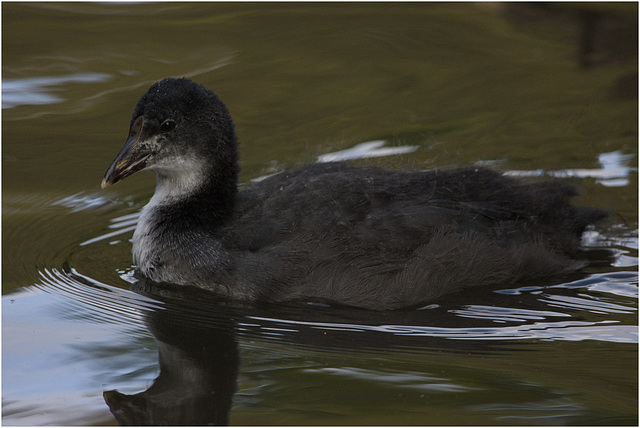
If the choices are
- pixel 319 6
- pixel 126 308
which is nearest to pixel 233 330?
pixel 126 308

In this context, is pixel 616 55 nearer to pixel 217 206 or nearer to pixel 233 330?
pixel 217 206

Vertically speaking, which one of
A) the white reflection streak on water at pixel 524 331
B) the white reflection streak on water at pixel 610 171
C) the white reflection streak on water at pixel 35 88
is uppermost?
the white reflection streak on water at pixel 35 88

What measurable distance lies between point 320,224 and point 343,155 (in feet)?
7.54

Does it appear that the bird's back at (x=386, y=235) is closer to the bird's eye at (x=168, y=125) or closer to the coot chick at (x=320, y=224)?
the coot chick at (x=320, y=224)

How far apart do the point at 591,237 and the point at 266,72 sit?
3.89 meters

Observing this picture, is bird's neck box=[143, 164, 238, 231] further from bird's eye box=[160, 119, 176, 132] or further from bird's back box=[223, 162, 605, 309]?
bird's eye box=[160, 119, 176, 132]

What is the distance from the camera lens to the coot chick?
5840 mm

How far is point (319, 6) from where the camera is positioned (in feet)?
35.8

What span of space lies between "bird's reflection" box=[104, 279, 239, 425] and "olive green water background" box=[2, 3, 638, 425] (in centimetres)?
8

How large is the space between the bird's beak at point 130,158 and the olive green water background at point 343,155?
72cm

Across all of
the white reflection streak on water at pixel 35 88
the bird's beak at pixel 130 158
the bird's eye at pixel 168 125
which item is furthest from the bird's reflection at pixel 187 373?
the white reflection streak on water at pixel 35 88

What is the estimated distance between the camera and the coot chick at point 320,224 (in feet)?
19.2

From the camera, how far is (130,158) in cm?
615

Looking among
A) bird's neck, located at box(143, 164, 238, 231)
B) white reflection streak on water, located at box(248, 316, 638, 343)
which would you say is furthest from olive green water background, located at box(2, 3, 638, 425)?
bird's neck, located at box(143, 164, 238, 231)
